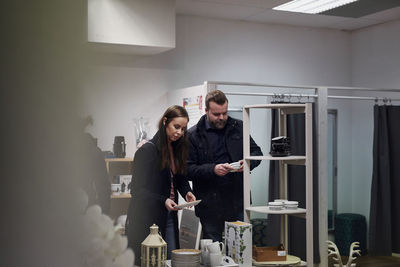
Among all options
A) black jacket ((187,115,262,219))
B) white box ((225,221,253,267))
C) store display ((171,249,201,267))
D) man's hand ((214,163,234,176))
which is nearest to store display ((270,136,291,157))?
black jacket ((187,115,262,219))

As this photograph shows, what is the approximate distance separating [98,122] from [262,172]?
14.5 feet

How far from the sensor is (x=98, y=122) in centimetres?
32

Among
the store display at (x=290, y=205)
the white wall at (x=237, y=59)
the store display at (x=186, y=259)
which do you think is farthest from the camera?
the white wall at (x=237, y=59)

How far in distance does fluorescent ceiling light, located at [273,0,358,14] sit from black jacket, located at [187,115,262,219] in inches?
63.2

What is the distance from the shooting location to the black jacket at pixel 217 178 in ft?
10.1

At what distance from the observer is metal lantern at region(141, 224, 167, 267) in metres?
1.70

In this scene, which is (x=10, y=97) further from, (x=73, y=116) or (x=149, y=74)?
(x=149, y=74)

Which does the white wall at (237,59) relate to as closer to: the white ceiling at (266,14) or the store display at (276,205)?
the white ceiling at (266,14)

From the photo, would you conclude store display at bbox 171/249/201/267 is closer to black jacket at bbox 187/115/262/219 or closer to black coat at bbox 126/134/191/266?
black coat at bbox 126/134/191/266

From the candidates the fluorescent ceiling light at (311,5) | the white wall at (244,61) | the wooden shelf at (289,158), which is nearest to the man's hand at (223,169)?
the wooden shelf at (289,158)

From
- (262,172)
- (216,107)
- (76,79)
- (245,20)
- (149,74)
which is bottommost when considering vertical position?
(262,172)

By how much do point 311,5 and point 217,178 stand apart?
2097mm

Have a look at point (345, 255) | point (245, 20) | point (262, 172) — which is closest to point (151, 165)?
point (262, 172)

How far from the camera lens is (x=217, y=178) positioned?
10.1ft
